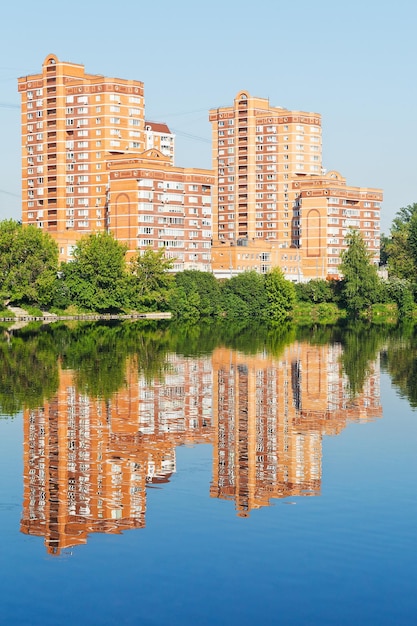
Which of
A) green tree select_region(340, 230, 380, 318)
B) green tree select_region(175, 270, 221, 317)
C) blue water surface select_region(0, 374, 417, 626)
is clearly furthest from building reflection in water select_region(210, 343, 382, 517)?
green tree select_region(340, 230, 380, 318)

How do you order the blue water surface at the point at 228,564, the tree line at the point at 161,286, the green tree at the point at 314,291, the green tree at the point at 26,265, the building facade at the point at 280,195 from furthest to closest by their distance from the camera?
the building facade at the point at 280,195
the green tree at the point at 314,291
the tree line at the point at 161,286
the green tree at the point at 26,265
the blue water surface at the point at 228,564

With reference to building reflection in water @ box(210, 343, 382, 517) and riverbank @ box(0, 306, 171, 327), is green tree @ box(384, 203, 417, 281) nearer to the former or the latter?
riverbank @ box(0, 306, 171, 327)

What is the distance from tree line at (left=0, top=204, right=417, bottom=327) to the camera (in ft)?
345

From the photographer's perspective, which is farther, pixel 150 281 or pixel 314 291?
pixel 314 291

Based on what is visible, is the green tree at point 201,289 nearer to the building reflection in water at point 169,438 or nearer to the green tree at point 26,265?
the green tree at point 26,265

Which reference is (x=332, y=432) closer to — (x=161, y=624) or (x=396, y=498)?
(x=396, y=498)

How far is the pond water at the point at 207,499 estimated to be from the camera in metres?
18.8

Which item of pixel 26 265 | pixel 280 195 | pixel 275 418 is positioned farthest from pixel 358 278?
pixel 275 418

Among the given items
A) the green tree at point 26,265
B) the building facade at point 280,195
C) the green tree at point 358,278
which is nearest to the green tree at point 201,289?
the building facade at point 280,195

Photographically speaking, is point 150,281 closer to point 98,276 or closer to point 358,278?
point 98,276

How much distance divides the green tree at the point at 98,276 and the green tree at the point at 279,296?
1825 cm

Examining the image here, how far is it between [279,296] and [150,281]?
1622 centimetres

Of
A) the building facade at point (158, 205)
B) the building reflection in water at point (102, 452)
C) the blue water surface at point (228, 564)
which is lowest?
the blue water surface at point (228, 564)

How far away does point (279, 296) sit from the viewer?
11700 centimetres
